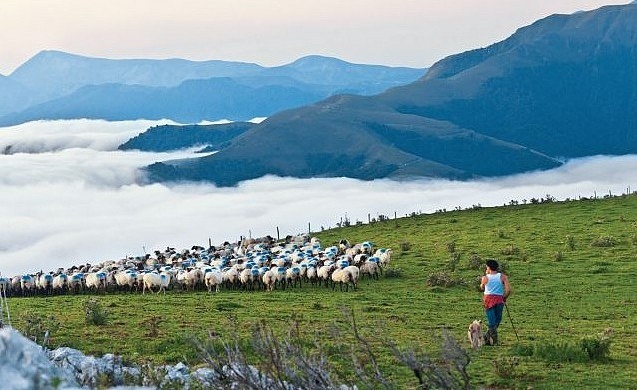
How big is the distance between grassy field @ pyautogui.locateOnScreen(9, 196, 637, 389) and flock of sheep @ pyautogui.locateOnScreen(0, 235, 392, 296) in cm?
87

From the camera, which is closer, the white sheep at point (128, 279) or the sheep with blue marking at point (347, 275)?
the sheep with blue marking at point (347, 275)

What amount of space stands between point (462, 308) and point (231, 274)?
1185cm

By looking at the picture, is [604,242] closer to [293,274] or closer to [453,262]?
[453,262]

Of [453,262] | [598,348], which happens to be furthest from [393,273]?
[598,348]

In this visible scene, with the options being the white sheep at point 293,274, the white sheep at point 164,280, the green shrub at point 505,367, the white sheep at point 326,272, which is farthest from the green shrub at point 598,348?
the white sheep at point 164,280

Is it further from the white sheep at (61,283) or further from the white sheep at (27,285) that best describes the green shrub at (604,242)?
the white sheep at (27,285)

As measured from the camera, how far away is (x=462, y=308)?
25188 mm

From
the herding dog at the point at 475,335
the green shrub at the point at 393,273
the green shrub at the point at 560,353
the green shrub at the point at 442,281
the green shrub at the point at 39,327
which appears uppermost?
the green shrub at the point at 39,327

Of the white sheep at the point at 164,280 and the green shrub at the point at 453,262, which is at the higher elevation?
the white sheep at the point at 164,280

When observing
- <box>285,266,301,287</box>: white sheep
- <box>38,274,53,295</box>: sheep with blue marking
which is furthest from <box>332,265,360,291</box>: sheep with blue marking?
<box>38,274,53,295</box>: sheep with blue marking

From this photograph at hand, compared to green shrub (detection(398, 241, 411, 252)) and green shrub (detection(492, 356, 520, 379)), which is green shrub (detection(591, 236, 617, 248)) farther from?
green shrub (detection(492, 356, 520, 379))

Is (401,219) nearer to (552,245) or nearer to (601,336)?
(552,245)

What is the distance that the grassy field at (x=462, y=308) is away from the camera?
16297mm

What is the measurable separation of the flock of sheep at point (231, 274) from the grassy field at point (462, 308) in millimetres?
873
